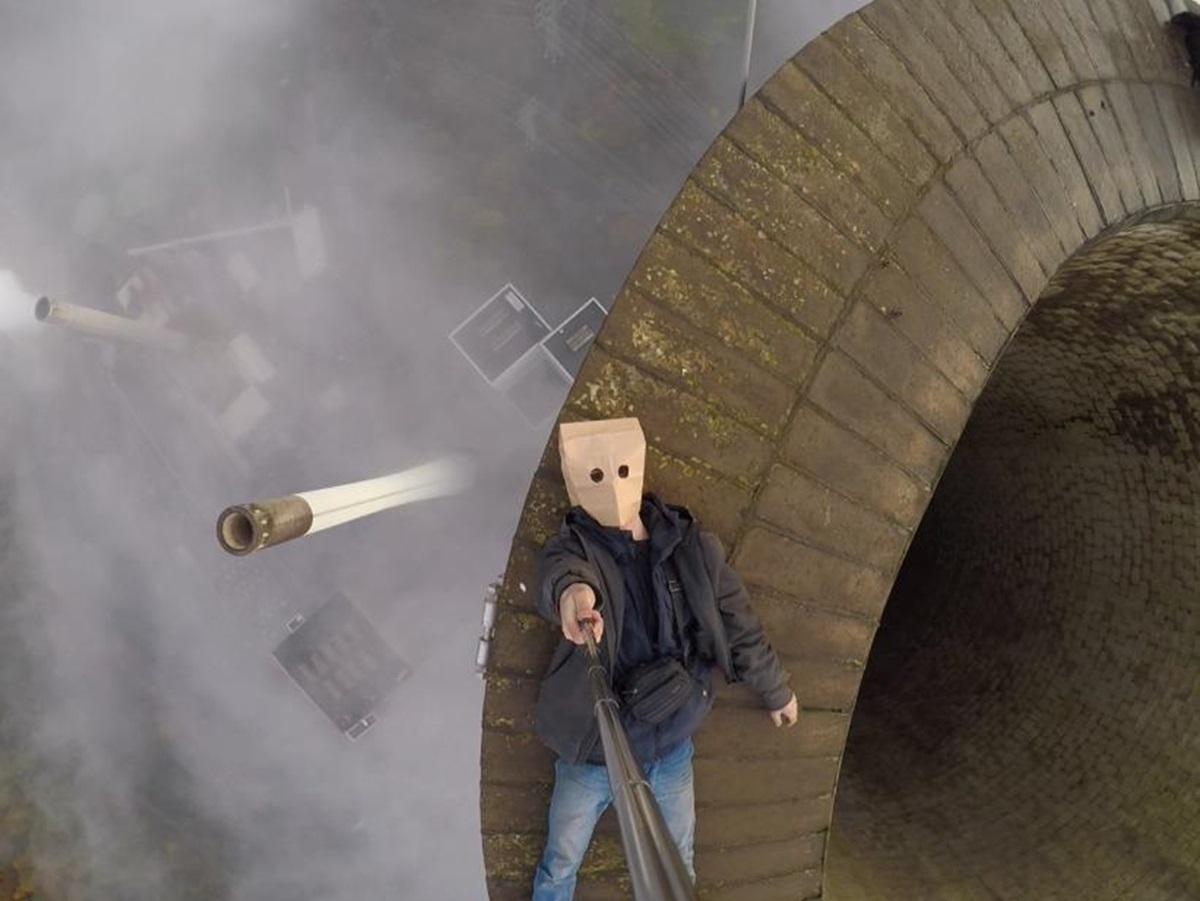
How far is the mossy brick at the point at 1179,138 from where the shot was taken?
3.03 meters

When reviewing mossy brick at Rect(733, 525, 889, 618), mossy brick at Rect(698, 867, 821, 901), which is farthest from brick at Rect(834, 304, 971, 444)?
mossy brick at Rect(698, 867, 821, 901)

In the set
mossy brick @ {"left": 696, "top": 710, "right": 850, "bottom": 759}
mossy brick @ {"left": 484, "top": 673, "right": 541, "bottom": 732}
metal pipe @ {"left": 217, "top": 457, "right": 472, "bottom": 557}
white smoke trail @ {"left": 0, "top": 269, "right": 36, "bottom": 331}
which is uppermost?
white smoke trail @ {"left": 0, "top": 269, "right": 36, "bottom": 331}

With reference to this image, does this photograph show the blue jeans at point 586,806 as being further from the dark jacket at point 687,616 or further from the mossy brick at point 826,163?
the mossy brick at point 826,163

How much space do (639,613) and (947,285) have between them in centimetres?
134

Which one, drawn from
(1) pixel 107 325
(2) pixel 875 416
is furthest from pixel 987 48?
(1) pixel 107 325

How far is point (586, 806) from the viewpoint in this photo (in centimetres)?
233

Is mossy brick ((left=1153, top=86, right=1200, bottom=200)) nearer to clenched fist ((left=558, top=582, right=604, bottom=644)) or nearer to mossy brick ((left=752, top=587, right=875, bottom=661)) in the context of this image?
mossy brick ((left=752, top=587, right=875, bottom=661))

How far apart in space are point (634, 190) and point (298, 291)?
153 inches

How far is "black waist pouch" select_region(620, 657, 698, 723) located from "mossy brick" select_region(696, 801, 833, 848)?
528 mm

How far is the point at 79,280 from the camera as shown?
9.80 metres

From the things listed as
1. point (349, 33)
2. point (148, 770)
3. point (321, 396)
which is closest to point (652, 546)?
point (321, 396)

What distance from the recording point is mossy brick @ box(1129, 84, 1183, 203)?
2.96 meters

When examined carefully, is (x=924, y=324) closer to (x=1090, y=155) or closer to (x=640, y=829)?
(x=1090, y=155)

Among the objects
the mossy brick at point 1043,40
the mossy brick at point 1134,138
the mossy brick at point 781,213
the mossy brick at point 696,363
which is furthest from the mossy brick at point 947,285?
the mossy brick at point 1134,138
